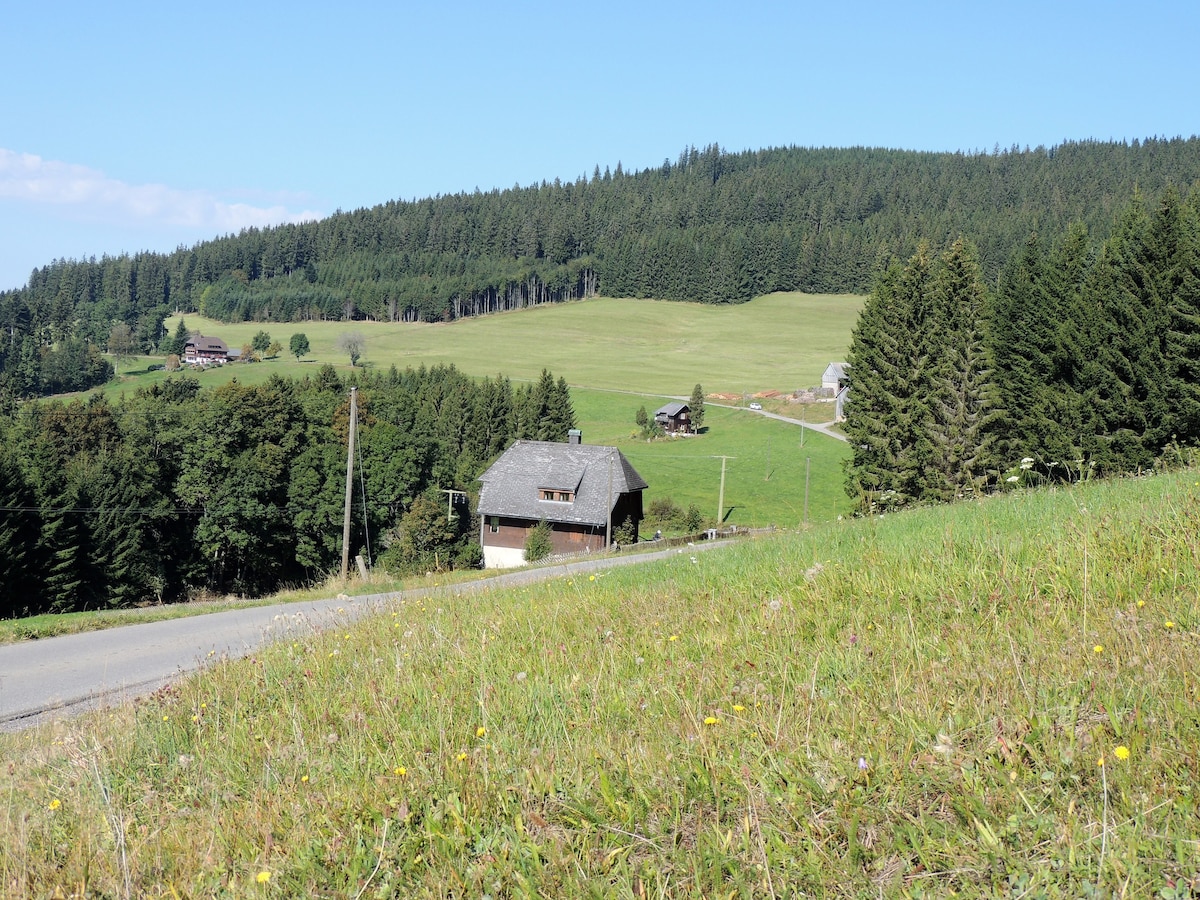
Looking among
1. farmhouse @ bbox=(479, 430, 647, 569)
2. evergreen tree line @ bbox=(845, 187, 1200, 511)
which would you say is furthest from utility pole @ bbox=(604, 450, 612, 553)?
evergreen tree line @ bbox=(845, 187, 1200, 511)

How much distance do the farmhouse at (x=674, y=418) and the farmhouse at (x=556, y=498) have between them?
30870 millimetres

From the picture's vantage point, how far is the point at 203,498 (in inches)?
2014

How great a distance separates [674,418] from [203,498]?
49.1 metres

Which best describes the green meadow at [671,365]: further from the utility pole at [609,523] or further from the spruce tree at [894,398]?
the utility pole at [609,523]

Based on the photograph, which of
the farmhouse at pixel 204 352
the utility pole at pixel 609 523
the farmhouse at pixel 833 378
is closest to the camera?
the utility pole at pixel 609 523

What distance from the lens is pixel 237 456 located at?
52.2 m

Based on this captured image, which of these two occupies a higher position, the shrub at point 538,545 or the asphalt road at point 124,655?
the asphalt road at point 124,655

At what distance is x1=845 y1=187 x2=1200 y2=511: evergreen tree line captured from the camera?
31.5 meters

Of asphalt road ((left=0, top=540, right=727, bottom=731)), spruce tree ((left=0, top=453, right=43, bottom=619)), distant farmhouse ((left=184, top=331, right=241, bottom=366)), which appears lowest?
spruce tree ((left=0, top=453, right=43, bottom=619))

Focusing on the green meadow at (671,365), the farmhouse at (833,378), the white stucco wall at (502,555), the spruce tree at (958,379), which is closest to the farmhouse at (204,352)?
the green meadow at (671,365)

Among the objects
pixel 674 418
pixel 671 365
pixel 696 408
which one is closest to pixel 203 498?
pixel 674 418

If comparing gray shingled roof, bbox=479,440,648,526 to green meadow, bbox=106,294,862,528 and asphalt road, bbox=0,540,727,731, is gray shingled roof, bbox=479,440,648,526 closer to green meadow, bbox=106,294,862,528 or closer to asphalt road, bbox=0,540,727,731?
green meadow, bbox=106,294,862,528

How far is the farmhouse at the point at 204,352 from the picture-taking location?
143m

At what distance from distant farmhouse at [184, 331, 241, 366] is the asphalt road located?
137 metres
